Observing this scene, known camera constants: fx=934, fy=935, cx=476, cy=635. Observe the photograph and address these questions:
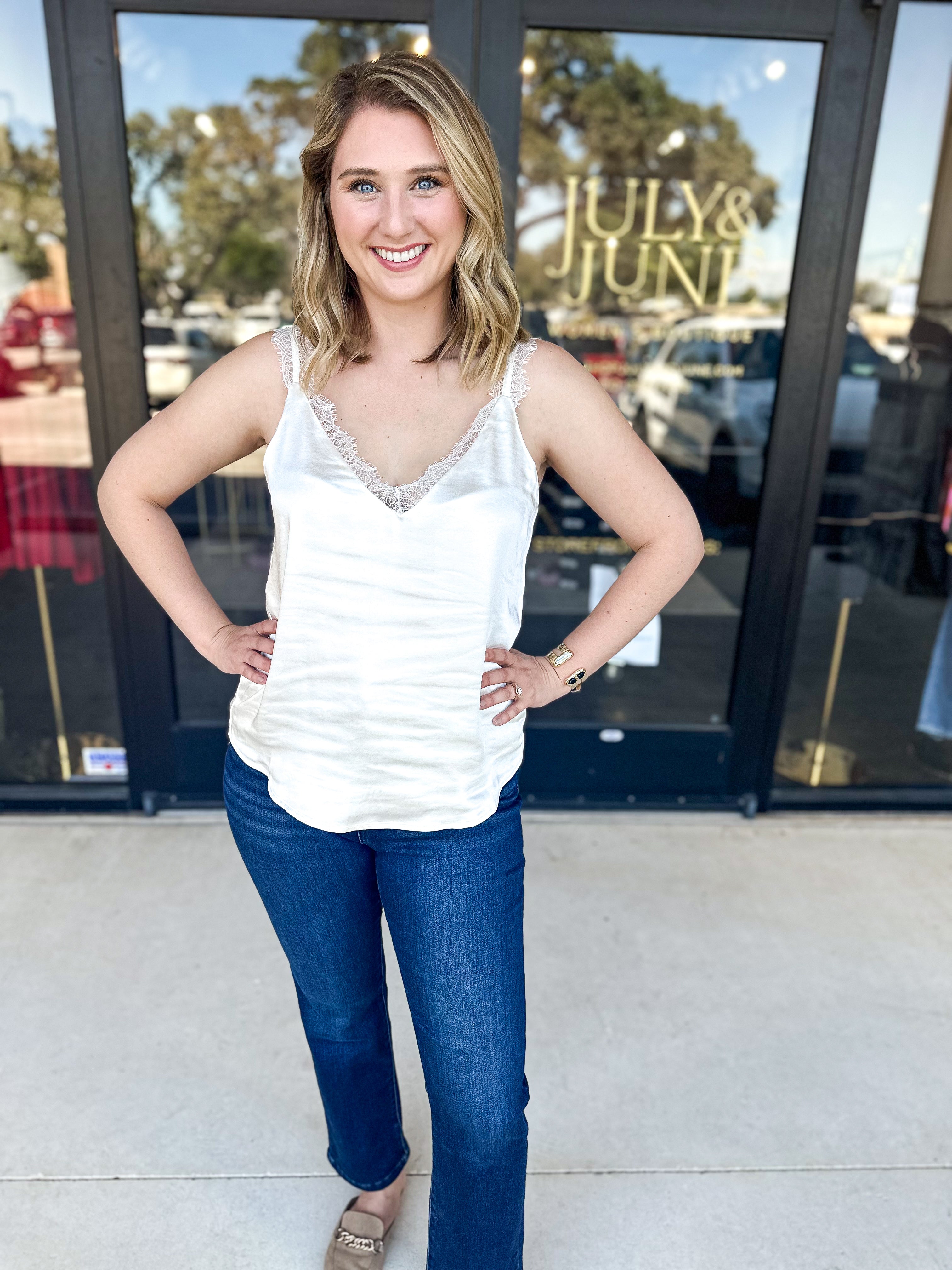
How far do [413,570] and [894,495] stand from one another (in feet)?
7.48

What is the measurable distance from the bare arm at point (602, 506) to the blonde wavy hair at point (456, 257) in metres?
0.09

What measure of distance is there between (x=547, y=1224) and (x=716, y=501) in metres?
2.03

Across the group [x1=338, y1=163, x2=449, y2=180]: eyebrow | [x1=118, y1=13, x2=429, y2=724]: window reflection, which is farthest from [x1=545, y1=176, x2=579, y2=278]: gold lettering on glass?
[x1=338, y1=163, x2=449, y2=180]: eyebrow

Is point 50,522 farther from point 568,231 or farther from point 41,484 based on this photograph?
point 568,231

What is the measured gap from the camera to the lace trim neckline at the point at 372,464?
126cm

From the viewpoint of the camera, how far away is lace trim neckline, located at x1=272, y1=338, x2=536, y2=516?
4.13ft

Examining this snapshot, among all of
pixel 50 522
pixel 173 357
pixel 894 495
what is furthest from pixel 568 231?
pixel 50 522

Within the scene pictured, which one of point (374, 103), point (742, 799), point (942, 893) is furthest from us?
point (742, 799)

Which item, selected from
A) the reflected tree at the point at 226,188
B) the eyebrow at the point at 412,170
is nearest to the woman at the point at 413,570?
the eyebrow at the point at 412,170

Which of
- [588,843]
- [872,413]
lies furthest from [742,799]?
[872,413]

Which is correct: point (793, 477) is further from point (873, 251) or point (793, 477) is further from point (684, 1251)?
point (684, 1251)

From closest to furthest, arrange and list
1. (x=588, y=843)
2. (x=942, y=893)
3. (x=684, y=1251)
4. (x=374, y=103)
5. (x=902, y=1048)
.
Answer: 1. (x=374, y=103)
2. (x=684, y=1251)
3. (x=902, y=1048)
4. (x=942, y=893)
5. (x=588, y=843)

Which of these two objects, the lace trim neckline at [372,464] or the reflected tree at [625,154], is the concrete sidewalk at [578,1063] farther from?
the reflected tree at [625,154]

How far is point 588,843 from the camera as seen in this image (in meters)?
2.87
